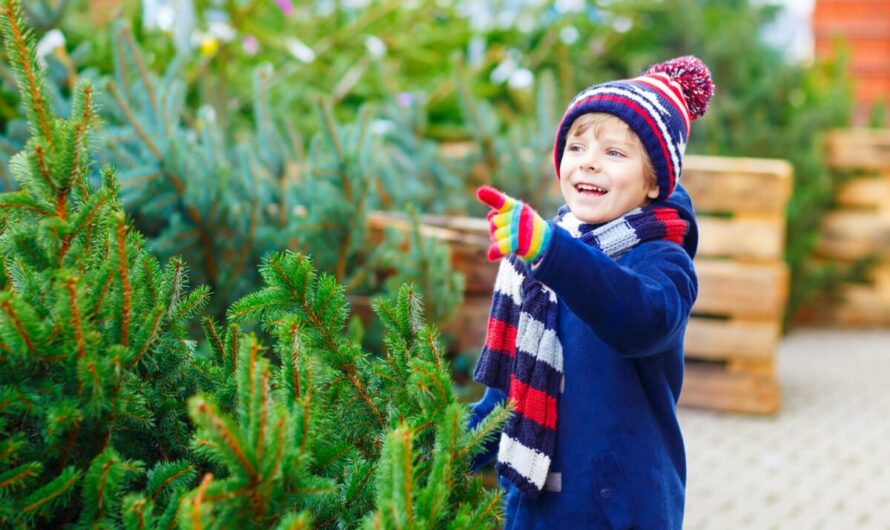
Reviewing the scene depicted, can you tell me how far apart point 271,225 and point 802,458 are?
2653 mm

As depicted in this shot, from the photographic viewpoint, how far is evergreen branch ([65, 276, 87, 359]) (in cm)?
132

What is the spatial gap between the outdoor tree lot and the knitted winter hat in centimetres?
49

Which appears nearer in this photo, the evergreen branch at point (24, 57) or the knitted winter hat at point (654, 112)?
the evergreen branch at point (24, 57)

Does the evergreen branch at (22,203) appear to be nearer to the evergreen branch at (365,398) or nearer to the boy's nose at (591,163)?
the evergreen branch at (365,398)

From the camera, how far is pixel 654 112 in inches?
68.5

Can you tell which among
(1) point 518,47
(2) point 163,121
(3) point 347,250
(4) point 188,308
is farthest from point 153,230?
(1) point 518,47

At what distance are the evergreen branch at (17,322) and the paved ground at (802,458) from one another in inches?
111

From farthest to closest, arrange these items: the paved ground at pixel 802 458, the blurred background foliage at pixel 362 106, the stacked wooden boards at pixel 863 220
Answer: the stacked wooden boards at pixel 863 220
the paved ground at pixel 802 458
the blurred background foliage at pixel 362 106

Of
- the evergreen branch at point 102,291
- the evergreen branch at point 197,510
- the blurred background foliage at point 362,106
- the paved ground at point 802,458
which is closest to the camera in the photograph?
the evergreen branch at point 197,510

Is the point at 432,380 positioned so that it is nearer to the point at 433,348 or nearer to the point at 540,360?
the point at 433,348

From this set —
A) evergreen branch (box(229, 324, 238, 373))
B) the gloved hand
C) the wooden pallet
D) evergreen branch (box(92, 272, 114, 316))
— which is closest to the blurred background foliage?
the wooden pallet

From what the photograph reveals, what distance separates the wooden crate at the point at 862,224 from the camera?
6.80m

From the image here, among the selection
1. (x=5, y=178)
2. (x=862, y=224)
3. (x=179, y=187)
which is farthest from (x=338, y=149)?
(x=862, y=224)

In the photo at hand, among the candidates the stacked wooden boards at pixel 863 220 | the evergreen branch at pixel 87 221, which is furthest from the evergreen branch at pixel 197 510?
the stacked wooden boards at pixel 863 220
